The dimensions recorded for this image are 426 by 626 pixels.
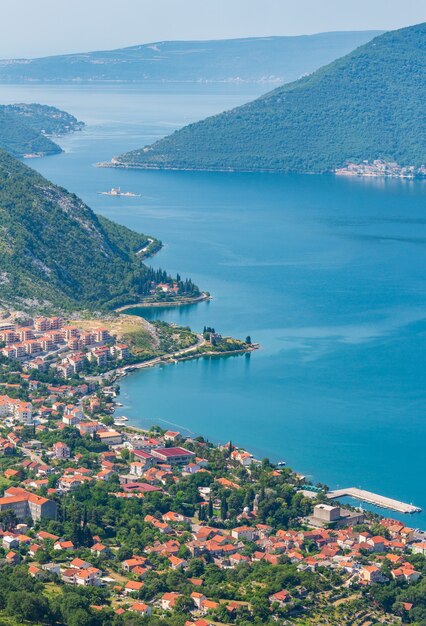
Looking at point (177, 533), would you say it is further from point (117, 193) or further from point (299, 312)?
point (117, 193)

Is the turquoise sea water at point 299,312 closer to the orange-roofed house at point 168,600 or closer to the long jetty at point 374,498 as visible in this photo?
the long jetty at point 374,498

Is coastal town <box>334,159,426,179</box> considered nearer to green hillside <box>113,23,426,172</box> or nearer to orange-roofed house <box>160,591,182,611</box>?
green hillside <box>113,23,426,172</box>

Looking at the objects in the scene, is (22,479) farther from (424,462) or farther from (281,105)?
(281,105)

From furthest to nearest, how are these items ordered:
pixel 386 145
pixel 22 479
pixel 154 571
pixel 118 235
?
pixel 386 145, pixel 118 235, pixel 22 479, pixel 154 571

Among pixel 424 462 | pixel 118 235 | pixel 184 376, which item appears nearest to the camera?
pixel 424 462

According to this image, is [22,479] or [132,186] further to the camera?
[132,186]

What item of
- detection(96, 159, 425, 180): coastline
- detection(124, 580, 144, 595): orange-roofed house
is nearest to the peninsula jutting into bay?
detection(124, 580, 144, 595): orange-roofed house

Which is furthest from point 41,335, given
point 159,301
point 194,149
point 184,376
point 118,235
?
point 194,149
